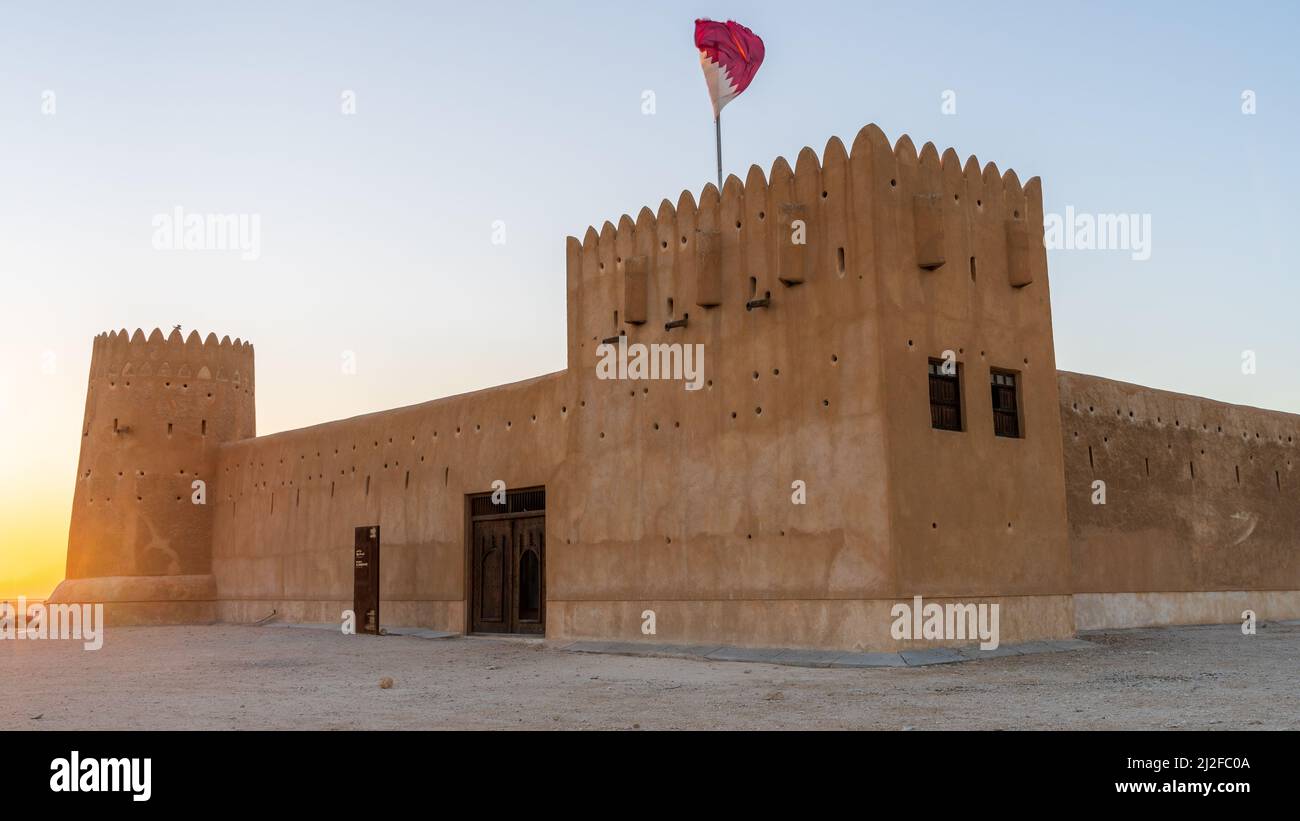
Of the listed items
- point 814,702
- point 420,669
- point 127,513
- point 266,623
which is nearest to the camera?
point 814,702

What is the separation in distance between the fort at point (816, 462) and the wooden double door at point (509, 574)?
5 centimetres

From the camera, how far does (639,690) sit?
10477mm

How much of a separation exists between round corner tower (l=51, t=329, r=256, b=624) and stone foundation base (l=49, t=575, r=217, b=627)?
0.02 metres

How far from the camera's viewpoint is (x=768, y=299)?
14250 millimetres

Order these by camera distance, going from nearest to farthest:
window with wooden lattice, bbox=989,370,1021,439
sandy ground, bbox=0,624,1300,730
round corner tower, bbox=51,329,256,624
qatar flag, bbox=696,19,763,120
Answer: sandy ground, bbox=0,624,1300,730, window with wooden lattice, bbox=989,370,1021,439, qatar flag, bbox=696,19,763,120, round corner tower, bbox=51,329,256,624

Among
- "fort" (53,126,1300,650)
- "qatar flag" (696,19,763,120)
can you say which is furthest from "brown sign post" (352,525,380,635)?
"qatar flag" (696,19,763,120)

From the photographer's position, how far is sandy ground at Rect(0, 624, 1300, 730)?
804 centimetres

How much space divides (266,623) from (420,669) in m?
11.9

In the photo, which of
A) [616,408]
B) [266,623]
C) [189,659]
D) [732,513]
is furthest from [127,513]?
[732,513]

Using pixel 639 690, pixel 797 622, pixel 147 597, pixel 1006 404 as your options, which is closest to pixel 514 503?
pixel 797 622

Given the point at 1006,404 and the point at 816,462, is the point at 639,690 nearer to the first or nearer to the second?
the point at 816,462

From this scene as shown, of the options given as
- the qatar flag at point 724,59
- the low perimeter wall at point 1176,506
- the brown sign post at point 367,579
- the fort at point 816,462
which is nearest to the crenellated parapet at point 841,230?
the fort at point 816,462

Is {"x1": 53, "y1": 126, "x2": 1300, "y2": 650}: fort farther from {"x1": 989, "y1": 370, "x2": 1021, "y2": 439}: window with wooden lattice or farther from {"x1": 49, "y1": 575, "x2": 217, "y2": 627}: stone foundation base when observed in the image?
{"x1": 49, "y1": 575, "x2": 217, "y2": 627}: stone foundation base
